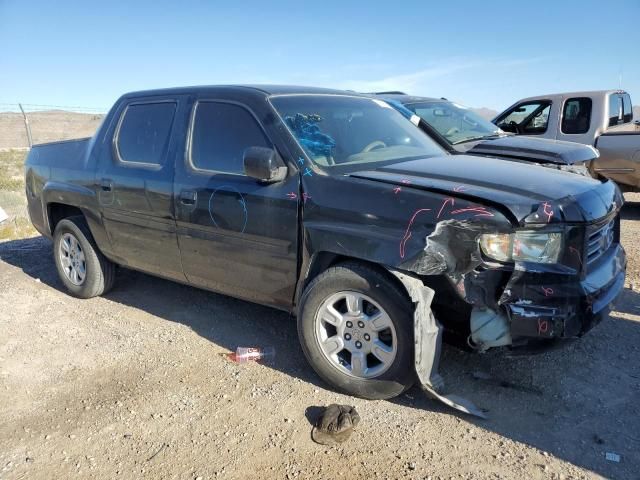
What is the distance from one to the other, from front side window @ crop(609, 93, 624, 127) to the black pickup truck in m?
5.82

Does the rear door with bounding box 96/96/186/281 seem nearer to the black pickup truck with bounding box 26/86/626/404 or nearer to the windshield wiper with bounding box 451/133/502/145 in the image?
the black pickup truck with bounding box 26/86/626/404

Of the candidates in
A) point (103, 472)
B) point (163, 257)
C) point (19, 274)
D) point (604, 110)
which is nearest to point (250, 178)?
point (163, 257)

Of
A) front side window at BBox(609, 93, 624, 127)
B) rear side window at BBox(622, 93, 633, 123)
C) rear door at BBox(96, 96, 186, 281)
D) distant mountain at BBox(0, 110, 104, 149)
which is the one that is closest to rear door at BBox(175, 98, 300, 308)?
rear door at BBox(96, 96, 186, 281)

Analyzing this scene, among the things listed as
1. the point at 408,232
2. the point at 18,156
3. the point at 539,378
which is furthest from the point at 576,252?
the point at 18,156

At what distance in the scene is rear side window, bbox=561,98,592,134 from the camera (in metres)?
8.48

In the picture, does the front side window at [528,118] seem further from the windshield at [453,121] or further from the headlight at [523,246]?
the headlight at [523,246]

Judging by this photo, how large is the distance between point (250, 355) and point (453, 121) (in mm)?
5012

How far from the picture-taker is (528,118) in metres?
8.92

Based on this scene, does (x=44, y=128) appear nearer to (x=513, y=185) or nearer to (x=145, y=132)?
(x=145, y=132)

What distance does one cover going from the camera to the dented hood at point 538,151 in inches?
208

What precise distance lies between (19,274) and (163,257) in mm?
2801

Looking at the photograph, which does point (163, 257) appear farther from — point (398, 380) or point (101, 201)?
point (398, 380)

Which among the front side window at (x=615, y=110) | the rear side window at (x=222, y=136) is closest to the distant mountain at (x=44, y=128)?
the front side window at (x=615, y=110)

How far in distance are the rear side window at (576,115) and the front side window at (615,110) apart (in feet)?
1.24
